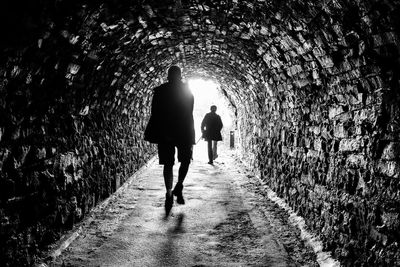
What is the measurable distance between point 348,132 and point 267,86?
3379mm

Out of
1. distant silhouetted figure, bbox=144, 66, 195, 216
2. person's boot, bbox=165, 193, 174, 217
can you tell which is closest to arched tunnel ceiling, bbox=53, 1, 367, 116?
distant silhouetted figure, bbox=144, 66, 195, 216

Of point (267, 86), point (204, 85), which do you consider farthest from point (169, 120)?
point (204, 85)

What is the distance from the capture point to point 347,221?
3.51 meters

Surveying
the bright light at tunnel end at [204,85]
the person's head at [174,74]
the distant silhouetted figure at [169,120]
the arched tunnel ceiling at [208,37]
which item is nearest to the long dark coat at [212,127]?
the bright light at tunnel end at [204,85]

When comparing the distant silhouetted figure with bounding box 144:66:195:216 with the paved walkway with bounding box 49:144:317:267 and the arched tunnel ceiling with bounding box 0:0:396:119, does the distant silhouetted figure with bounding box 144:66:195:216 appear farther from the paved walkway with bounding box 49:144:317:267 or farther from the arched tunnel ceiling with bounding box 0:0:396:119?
the arched tunnel ceiling with bounding box 0:0:396:119

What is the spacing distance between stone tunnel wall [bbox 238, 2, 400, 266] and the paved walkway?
19.8 inches

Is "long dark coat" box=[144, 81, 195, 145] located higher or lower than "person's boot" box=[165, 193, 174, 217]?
higher

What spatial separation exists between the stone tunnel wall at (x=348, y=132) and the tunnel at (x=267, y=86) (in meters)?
0.02

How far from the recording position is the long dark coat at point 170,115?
5.40 metres

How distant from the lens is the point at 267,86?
6.88m

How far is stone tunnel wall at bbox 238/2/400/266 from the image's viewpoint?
2719mm

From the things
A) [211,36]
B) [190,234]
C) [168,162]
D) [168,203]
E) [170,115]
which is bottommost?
[190,234]

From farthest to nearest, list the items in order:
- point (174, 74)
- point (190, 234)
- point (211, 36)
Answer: point (211, 36), point (174, 74), point (190, 234)

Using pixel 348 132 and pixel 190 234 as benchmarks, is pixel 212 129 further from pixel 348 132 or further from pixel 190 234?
pixel 348 132
